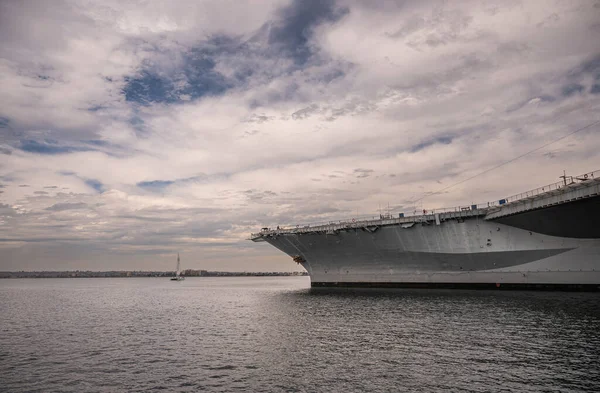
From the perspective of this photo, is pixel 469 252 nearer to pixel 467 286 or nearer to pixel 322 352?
pixel 467 286

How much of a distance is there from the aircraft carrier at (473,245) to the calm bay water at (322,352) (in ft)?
31.2

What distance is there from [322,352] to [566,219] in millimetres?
30249

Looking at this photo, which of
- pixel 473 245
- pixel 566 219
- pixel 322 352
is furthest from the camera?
pixel 473 245

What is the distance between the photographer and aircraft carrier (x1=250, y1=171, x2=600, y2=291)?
3572 centimetres

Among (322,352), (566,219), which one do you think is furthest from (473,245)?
(322,352)

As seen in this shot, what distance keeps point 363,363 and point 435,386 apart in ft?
11.2

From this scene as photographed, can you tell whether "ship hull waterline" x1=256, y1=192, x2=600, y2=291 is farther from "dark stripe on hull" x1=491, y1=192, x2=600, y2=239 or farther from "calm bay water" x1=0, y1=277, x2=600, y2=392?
"calm bay water" x1=0, y1=277, x2=600, y2=392

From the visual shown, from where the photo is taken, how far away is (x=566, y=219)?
1398 inches

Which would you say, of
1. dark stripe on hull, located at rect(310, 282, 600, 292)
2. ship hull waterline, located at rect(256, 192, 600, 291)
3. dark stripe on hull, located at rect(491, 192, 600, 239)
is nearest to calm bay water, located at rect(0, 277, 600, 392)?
dark stripe on hull, located at rect(491, 192, 600, 239)

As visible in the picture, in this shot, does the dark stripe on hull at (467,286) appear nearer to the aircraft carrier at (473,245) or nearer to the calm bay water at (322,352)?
the aircraft carrier at (473,245)

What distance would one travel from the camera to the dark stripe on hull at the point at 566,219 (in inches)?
1320

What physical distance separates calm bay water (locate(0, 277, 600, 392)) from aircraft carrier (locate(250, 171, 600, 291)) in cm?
951

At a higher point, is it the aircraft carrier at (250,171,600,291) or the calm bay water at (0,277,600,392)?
the aircraft carrier at (250,171,600,291)

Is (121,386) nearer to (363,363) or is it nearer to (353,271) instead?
(363,363)
